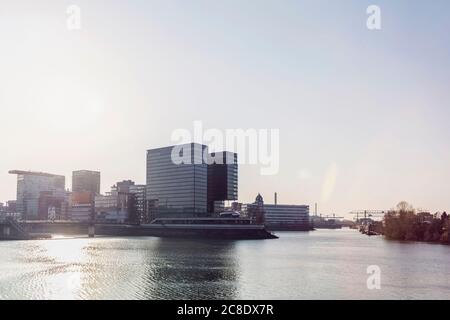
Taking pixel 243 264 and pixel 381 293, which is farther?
pixel 243 264

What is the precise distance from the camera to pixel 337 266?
343 ft

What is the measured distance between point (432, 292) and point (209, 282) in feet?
111

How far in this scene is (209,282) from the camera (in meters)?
80.6
